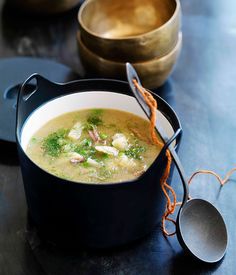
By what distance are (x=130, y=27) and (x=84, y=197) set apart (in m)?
0.77

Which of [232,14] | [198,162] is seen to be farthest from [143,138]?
[232,14]

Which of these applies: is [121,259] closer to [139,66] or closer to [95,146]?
[95,146]

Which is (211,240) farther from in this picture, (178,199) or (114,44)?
(114,44)

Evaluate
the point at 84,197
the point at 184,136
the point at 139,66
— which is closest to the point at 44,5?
the point at 139,66

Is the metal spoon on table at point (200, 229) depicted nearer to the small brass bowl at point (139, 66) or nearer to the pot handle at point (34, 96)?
the pot handle at point (34, 96)

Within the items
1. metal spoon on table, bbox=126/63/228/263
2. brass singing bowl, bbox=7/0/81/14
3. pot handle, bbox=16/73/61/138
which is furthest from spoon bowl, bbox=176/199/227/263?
brass singing bowl, bbox=7/0/81/14

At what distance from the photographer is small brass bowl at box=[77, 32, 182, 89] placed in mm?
1209

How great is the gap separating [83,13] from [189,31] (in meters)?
0.41

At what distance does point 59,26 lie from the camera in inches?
62.3

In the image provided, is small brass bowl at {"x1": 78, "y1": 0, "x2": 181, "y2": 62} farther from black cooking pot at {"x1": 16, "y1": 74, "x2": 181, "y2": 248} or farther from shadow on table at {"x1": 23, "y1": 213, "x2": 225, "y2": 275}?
shadow on table at {"x1": 23, "y1": 213, "x2": 225, "y2": 275}

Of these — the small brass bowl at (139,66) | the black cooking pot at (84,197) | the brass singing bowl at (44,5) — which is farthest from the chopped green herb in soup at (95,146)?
the brass singing bowl at (44,5)

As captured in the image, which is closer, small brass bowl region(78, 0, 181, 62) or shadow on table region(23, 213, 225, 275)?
shadow on table region(23, 213, 225, 275)

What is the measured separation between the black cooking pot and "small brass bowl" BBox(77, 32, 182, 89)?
19cm

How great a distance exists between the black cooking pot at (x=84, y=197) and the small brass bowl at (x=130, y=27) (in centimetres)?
18
